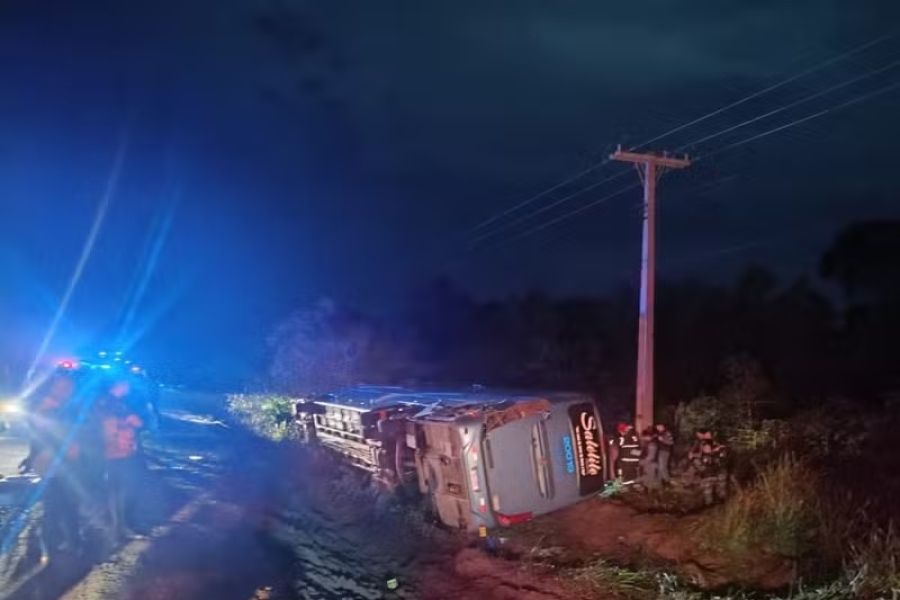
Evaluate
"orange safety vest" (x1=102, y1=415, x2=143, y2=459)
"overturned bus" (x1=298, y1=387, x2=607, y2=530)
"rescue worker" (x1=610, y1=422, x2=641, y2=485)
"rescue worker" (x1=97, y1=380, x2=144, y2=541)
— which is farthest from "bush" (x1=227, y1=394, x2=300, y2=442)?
"rescue worker" (x1=610, y1=422, x2=641, y2=485)

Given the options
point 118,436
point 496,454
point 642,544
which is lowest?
point 642,544

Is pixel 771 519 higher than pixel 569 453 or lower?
lower

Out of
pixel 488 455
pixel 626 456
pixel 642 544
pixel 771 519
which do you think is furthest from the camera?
pixel 626 456

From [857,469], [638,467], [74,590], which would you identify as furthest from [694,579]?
[74,590]

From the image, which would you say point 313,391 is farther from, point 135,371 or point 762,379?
point 762,379

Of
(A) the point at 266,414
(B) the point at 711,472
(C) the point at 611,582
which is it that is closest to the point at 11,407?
(A) the point at 266,414

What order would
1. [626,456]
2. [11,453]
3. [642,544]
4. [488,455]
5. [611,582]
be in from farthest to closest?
[11,453] → [626,456] → [488,455] → [642,544] → [611,582]

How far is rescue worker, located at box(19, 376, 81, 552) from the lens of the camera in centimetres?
1109

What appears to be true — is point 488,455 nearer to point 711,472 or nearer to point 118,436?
point 711,472

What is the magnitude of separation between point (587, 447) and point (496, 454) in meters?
1.70

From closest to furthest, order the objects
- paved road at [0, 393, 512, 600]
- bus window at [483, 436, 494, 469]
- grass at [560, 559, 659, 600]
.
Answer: grass at [560, 559, 659, 600] < paved road at [0, 393, 512, 600] < bus window at [483, 436, 494, 469]

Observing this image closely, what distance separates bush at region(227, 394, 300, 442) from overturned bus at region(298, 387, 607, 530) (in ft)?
28.2

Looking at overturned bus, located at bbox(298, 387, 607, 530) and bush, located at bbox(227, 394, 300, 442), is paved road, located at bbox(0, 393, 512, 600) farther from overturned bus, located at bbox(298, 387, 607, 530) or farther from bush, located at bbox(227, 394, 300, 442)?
bush, located at bbox(227, 394, 300, 442)

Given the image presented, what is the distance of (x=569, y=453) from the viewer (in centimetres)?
980
